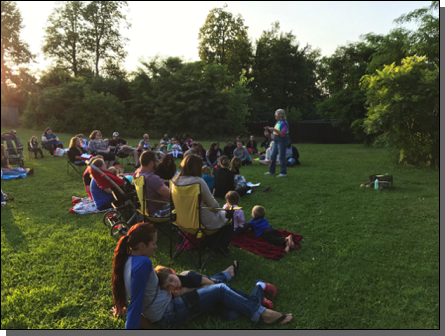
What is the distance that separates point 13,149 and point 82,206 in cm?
684

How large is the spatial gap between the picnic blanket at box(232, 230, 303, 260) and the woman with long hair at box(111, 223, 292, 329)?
1.36 meters

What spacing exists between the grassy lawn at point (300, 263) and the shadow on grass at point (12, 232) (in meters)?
0.02

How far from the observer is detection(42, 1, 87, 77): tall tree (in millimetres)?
33219

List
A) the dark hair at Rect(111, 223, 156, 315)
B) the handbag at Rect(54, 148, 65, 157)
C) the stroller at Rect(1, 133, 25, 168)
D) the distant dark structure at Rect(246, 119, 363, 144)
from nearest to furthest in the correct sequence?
the dark hair at Rect(111, 223, 156, 315) < the stroller at Rect(1, 133, 25, 168) < the handbag at Rect(54, 148, 65, 157) < the distant dark structure at Rect(246, 119, 363, 144)

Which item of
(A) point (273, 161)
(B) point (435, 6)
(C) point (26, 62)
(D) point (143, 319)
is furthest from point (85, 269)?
(C) point (26, 62)

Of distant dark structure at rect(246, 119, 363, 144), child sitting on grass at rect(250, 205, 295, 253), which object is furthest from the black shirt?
distant dark structure at rect(246, 119, 363, 144)

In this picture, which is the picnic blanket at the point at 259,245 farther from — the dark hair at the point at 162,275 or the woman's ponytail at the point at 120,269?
the woman's ponytail at the point at 120,269

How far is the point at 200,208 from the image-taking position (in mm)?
3734

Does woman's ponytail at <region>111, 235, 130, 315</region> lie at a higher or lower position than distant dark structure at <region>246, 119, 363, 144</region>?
lower

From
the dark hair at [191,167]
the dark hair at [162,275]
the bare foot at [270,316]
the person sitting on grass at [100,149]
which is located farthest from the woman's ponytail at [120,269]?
the person sitting on grass at [100,149]

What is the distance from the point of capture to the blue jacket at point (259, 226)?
15.7ft

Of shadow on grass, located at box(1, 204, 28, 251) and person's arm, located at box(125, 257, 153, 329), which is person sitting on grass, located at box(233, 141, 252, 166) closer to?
shadow on grass, located at box(1, 204, 28, 251)

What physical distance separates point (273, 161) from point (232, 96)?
20.1 m

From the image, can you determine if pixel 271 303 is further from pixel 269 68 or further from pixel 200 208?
pixel 269 68
